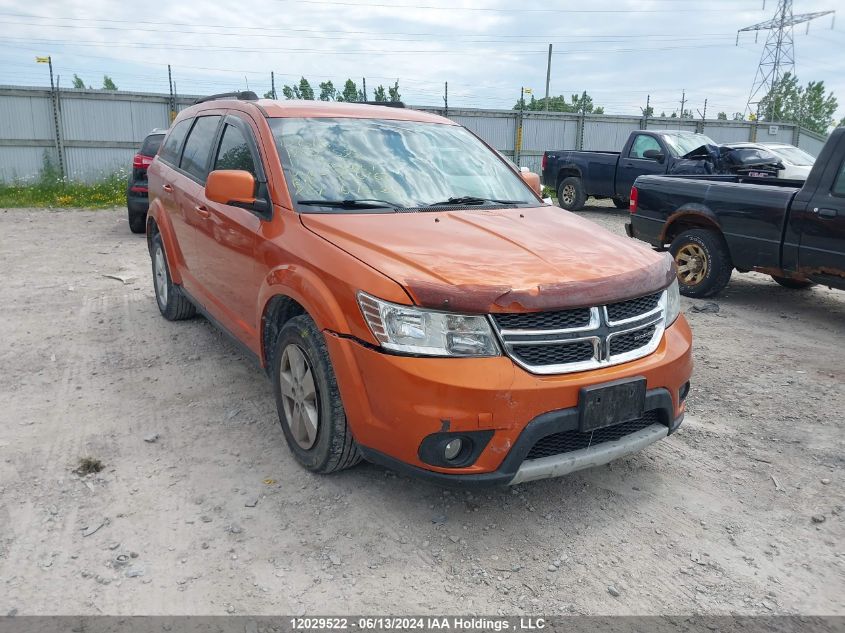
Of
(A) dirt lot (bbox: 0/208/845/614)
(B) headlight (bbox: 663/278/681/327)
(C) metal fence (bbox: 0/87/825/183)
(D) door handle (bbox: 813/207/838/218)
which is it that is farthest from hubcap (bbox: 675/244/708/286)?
(C) metal fence (bbox: 0/87/825/183)

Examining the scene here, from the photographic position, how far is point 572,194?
15.5 m

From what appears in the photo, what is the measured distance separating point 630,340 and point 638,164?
38.4 feet

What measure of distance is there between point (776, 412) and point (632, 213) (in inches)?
171

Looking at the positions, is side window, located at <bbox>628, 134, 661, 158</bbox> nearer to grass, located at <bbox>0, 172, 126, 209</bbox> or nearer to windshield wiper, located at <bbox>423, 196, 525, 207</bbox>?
windshield wiper, located at <bbox>423, 196, 525, 207</bbox>

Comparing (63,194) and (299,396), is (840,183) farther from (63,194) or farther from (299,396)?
(63,194)

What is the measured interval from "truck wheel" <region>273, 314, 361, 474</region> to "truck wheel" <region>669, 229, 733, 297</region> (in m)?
5.09

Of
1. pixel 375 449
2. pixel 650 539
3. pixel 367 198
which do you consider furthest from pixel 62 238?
pixel 650 539

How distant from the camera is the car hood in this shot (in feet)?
9.29

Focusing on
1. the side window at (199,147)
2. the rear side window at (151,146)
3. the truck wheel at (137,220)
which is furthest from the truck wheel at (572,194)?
the side window at (199,147)

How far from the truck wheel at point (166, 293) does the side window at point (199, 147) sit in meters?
0.97

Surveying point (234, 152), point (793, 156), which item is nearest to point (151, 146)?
point (234, 152)

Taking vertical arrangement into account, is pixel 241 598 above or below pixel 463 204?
below

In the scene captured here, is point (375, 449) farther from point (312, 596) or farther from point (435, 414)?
point (312, 596)

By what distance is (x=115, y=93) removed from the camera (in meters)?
17.3
